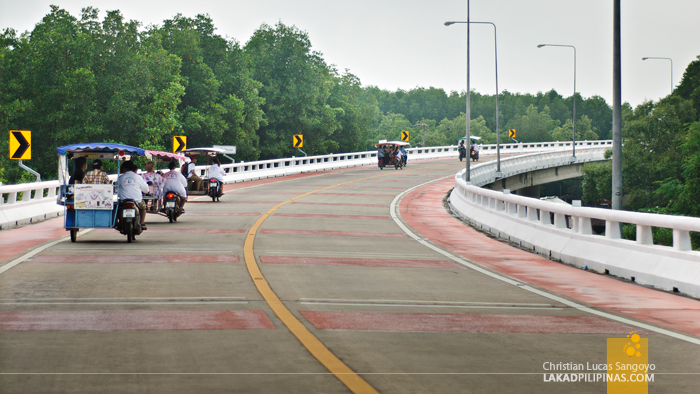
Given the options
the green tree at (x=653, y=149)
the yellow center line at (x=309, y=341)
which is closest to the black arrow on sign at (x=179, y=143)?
the yellow center line at (x=309, y=341)

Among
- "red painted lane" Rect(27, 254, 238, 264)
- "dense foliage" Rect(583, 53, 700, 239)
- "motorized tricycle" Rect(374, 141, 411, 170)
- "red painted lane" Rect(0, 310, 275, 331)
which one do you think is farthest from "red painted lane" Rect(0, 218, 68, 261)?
"dense foliage" Rect(583, 53, 700, 239)

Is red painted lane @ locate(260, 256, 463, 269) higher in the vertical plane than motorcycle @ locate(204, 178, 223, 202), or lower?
lower

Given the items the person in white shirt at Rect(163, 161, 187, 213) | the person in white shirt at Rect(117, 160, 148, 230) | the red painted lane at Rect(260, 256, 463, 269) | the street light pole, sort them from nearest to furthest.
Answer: the red painted lane at Rect(260, 256, 463, 269) < the street light pole < the person in white shirt at Rect(117, 160, 148, 230) < the person in white shirt at Rect(163, 161, 187, 213)

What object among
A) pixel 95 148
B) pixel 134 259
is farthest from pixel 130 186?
pixel 134 259

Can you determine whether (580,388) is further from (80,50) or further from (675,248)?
(80,50)

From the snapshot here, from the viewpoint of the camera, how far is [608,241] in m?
13.2

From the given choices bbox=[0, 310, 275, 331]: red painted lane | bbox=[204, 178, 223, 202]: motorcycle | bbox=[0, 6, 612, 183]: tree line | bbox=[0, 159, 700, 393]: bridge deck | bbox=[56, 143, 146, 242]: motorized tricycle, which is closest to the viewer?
bbox=[0, 159, 700, 393]: bridge deck

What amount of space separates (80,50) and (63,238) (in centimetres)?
5245

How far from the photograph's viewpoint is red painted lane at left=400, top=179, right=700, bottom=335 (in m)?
9.58

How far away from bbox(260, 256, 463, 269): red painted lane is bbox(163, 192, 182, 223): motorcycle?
805 centimetres

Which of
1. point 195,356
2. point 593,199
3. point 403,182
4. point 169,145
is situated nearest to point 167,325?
point 195,356

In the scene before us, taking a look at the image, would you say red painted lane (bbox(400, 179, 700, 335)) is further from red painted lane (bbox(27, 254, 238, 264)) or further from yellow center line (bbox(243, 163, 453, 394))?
red painted lane (bbox(27, 254, 238, 264))

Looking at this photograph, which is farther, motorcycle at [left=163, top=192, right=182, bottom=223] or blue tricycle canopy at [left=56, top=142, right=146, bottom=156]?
motorcycle at [left=163, top=192, right=182, bottom=223]

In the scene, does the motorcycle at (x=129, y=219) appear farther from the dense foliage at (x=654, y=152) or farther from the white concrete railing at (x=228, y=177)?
the dense foliage at (x=654, y=152)
